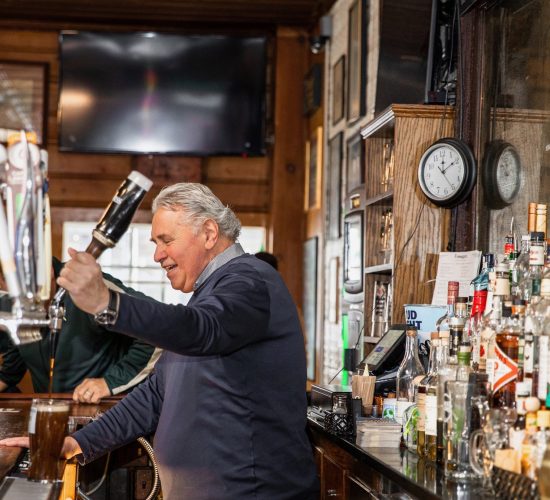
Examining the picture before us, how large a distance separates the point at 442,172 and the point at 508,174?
304 millimetres

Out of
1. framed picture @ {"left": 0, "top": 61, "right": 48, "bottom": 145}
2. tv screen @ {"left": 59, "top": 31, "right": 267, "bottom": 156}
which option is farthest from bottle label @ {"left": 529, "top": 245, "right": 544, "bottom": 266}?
framed picture @ {"left": 0, "top": 61, "right": 48, "bottom": 145}

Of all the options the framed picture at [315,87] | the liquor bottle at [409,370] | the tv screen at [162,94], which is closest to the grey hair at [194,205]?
the liquor bottle at [409,370]

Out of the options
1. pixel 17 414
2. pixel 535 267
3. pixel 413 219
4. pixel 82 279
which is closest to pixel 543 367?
pixel 535 267

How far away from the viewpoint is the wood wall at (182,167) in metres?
7.29

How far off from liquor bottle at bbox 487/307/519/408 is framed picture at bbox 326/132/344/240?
3947 mm

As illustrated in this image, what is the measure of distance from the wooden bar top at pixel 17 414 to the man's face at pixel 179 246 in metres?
0.62

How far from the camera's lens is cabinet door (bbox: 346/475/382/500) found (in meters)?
2.48

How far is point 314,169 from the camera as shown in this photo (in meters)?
6.98

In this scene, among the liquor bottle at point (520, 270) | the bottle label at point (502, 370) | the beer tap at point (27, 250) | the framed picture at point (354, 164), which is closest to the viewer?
the beer tap at point (27, 250)

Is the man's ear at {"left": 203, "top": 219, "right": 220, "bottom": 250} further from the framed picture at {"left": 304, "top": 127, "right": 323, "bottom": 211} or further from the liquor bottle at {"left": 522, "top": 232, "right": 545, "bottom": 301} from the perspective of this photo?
the framed picture at {"left": 304, "top": 127, "right": 323, "bottom": 211}

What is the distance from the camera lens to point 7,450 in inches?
94.4

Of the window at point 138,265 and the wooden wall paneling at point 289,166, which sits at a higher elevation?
the wooden wall paneling at point 289,166

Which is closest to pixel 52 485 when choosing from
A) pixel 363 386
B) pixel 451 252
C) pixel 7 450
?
pixel 7 450

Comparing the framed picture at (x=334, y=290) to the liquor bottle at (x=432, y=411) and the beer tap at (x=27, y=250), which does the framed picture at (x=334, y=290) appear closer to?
the liquor bottle at (x=432, y=411)
